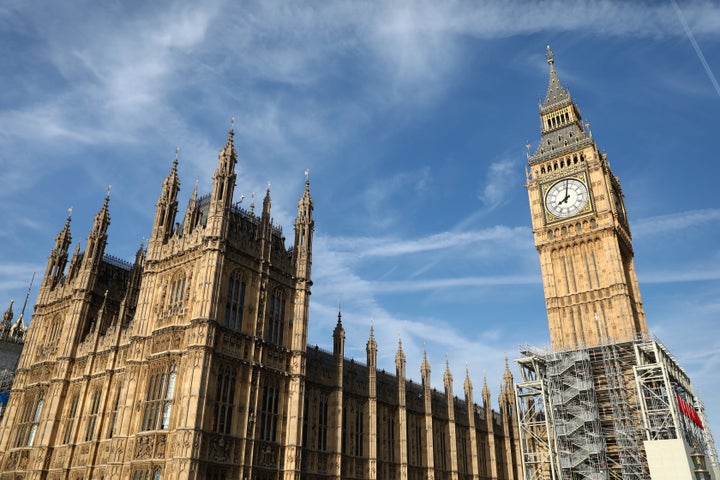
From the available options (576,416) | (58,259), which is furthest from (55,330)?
(576,416)

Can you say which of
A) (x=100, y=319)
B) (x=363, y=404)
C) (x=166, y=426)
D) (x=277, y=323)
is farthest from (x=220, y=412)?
(x=100, y=319)

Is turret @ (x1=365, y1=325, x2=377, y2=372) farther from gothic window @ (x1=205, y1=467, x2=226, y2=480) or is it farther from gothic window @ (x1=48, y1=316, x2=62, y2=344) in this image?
gothic window @ (x1=48, y1=316, x2=62, y2=344)

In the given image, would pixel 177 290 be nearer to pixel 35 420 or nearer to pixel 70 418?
pixel 70 418

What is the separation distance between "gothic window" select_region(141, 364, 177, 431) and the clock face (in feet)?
163

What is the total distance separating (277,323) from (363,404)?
11080mm

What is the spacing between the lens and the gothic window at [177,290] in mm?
38688

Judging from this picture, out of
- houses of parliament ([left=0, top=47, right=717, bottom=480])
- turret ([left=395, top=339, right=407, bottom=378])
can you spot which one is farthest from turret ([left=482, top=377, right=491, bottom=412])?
turret ([left=395, top=339, right=407, bottom=378])

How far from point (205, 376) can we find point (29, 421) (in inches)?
919

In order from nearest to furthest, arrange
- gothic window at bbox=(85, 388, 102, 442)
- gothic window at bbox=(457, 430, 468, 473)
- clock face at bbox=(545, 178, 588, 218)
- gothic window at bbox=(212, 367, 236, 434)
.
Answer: gothic window at bbox=(212, 367, 236, 434) < gothic window at bbox=(85, 388, 102, 442) < gothic window at bbox=(457, 430, 468, 473) < clock face at bbox=(545, 178, 588, 218)

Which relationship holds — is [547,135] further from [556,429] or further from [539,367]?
[556,429]

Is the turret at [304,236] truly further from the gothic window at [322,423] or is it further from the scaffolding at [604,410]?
the scaffolding at [604,410]

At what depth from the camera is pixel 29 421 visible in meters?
46.9

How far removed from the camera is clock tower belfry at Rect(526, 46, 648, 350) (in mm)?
59719

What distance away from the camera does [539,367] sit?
58.1 metres
